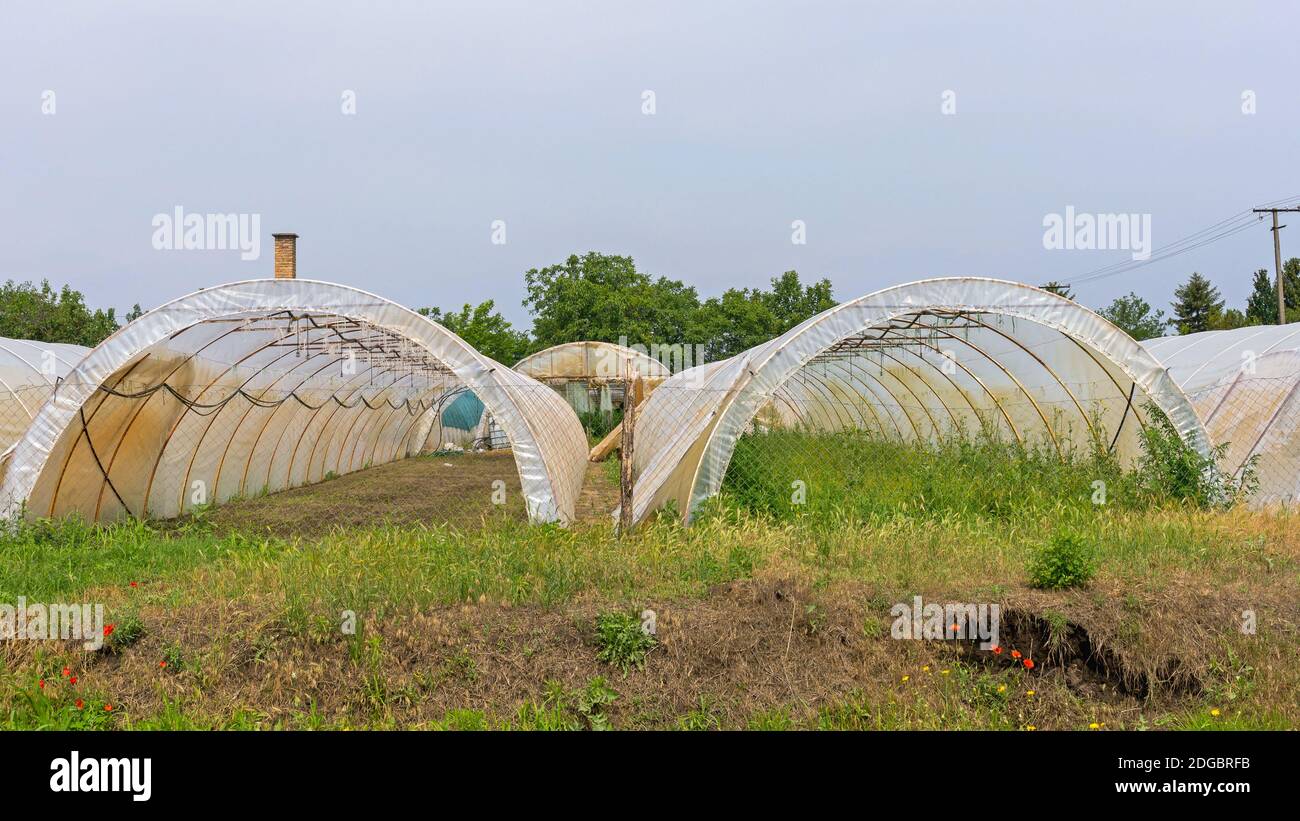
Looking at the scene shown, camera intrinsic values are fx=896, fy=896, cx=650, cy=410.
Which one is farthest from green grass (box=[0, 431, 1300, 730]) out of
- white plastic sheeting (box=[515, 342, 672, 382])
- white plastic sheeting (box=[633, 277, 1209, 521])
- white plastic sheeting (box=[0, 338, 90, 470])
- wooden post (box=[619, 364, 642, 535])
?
white plastic sheeting (box=[515, 342, 672, 382])

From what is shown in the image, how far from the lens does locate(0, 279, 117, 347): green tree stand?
32.1 metres

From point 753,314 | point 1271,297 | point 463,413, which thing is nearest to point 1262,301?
point 1271,297

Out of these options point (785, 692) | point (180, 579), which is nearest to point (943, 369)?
point (785, 692)

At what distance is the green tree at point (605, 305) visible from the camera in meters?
35.3

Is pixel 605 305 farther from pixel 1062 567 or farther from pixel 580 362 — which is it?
pixel 1062 567

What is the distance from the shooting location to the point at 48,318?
3288cm

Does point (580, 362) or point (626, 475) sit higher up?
point (580, 362)

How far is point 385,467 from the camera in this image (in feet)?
75.8

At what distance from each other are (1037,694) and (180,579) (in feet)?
21.7

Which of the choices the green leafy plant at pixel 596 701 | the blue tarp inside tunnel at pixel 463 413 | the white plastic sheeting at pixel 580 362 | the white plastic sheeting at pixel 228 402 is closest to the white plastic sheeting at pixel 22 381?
the white plastic sheeting at pixel 228 402

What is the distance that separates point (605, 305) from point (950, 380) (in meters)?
21.5

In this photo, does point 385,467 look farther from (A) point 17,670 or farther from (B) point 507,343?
(A) point 17,670

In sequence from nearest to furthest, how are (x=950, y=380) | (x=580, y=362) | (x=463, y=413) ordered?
(x=950, y=380)
(x=580, y=362)
(x=463, y=413)

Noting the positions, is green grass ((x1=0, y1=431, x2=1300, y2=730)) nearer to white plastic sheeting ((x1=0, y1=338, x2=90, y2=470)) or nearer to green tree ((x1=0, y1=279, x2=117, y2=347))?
white plastic sheeting ((x1=0, y1=338, x2=90, y2=470))
